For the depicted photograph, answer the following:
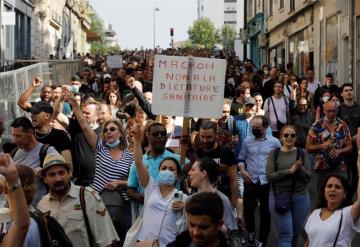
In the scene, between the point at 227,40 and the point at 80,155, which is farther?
the point at 227,40

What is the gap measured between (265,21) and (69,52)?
10.1 m

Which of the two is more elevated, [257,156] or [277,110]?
[277,110]

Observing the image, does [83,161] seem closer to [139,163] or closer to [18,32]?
[139,163]

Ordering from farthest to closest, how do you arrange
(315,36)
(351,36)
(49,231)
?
(315,36)
(351,36)
(49,231)

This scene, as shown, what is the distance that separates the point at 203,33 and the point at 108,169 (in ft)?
435

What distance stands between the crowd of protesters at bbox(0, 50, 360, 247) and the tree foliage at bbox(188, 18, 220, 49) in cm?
12648

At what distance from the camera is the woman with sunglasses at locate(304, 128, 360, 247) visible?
5.95 meters

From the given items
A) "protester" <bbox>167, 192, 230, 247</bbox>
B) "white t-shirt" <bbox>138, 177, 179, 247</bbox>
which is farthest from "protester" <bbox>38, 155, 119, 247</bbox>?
"protester" <bbox>167, 192, 230, 247</bbox>

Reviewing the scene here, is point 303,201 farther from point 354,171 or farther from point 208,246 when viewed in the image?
point 208,246

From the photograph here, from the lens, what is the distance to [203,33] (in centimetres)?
13938

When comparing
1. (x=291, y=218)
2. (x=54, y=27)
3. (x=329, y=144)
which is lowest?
(x=291, y=218)

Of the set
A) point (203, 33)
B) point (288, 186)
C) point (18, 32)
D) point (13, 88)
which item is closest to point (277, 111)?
point (13, 88)

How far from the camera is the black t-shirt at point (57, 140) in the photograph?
768cm

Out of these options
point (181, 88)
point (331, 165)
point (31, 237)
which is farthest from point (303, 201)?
point (31, 237)
